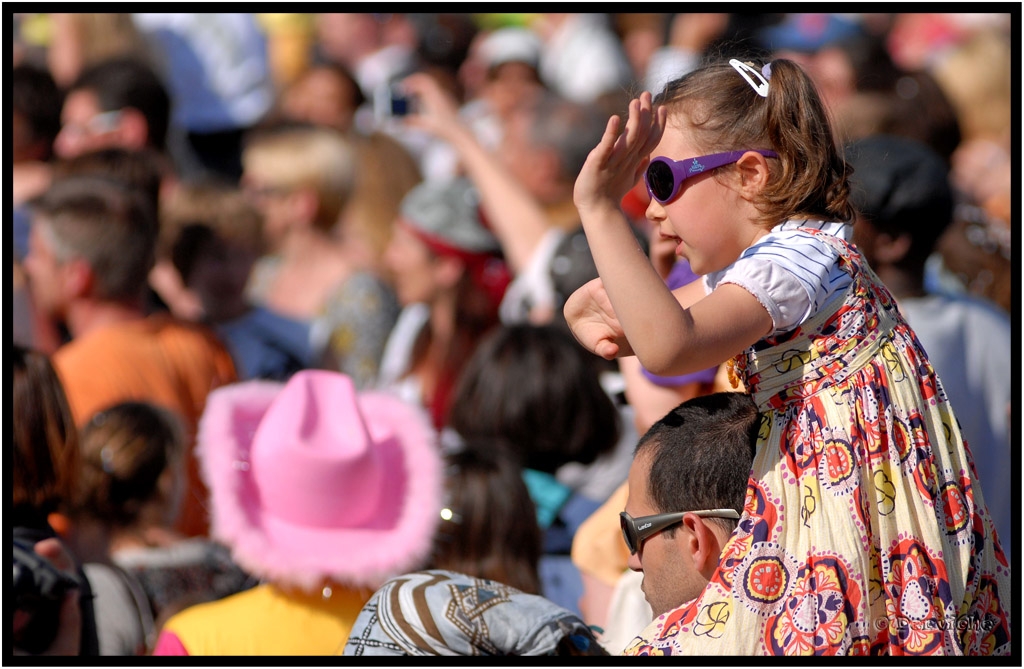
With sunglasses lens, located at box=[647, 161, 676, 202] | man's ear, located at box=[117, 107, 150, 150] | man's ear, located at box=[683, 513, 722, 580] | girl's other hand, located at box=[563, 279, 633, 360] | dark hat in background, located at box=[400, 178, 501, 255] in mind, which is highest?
man's ear, located at box=[117, 107, 150, 150]

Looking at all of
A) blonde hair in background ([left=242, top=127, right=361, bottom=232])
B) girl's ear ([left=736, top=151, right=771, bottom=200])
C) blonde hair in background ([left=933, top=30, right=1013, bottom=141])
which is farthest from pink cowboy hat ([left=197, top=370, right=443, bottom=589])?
blonde hair in background ([left=933, top=30, right=1013, bottom=141])

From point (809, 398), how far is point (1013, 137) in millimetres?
1412

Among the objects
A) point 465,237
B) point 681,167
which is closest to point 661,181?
point 681,167

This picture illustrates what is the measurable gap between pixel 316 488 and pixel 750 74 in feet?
4.48

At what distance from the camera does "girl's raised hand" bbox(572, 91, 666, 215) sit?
5.80ft

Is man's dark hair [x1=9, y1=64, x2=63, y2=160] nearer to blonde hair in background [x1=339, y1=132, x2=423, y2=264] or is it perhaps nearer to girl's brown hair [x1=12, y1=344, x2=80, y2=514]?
blonde hair in background [x1=339, y1=132, x2=423, y2=264]

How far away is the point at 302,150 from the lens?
20.7 ft

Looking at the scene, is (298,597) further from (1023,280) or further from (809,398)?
(1023,280)

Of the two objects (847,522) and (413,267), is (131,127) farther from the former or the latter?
(847,522)

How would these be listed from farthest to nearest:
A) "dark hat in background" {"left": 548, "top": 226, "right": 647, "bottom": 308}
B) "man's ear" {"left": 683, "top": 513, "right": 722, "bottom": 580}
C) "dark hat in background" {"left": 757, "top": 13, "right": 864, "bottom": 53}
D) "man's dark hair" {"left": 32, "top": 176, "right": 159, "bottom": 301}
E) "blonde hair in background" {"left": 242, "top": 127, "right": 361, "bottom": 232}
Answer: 1. "dark hat in background" {"left": 757, "top": 13, "right": 864, "bottom": 53}
2. "blonde hair in background" {"left": 242, "top": 127, "right": 361, "bottom": 232}
3. "man's dark hair" {"left": 32, "top": 176, "right": 159, "bottom": 301}
4. "dark hat in background" {"left": 548, "top": 226, "right": 647, "bottom": 308}
5. "man's ear" {"left": 683, "top": 513, "right": 722, "bottom": 580}

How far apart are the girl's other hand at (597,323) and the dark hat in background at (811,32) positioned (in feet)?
22.4

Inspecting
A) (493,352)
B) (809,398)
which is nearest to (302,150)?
(493,352)

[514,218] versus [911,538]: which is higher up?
[514,218]

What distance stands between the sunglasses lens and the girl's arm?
0.09m
